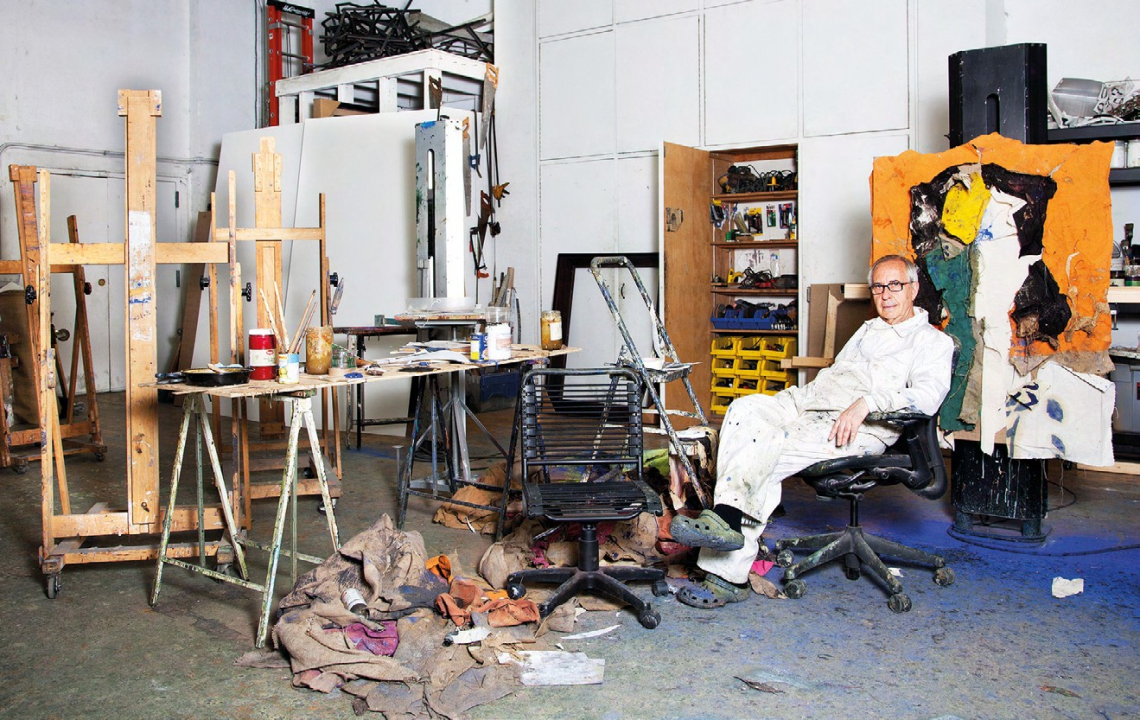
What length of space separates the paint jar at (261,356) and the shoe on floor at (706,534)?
156 cm

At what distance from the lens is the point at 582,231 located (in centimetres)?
740

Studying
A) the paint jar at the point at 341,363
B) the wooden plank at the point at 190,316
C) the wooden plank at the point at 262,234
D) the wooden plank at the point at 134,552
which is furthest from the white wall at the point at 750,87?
the wooden plank at the point at 134,552

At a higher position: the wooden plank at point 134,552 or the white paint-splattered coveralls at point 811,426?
the white paint-splattered coveralls at point 811,426

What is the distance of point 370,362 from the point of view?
4000 millimetres

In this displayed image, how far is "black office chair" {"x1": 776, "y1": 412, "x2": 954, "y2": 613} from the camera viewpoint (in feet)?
11.0

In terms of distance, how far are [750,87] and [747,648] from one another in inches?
183

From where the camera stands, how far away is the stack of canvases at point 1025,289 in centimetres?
382

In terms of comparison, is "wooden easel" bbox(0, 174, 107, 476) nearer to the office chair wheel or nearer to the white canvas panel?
the white canvas panel

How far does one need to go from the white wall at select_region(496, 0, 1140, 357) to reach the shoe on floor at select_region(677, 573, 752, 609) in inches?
134

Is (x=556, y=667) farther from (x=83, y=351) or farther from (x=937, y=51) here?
(x=937, y=51)

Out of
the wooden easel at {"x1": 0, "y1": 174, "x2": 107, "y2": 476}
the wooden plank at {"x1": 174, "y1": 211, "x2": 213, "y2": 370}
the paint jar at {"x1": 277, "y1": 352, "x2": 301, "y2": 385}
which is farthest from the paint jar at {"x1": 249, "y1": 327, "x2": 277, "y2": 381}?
the wooden plank at {"x1": 174, "y1": 211, "x2": 213, "y2": 370}

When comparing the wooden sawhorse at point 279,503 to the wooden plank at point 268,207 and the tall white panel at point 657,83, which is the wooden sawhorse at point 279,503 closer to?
the wooden plank at point 268,207

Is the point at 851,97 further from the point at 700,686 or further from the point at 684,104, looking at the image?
the point at 700,686

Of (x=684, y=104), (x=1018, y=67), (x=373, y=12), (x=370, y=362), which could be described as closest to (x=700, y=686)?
(x=370, y=362)
